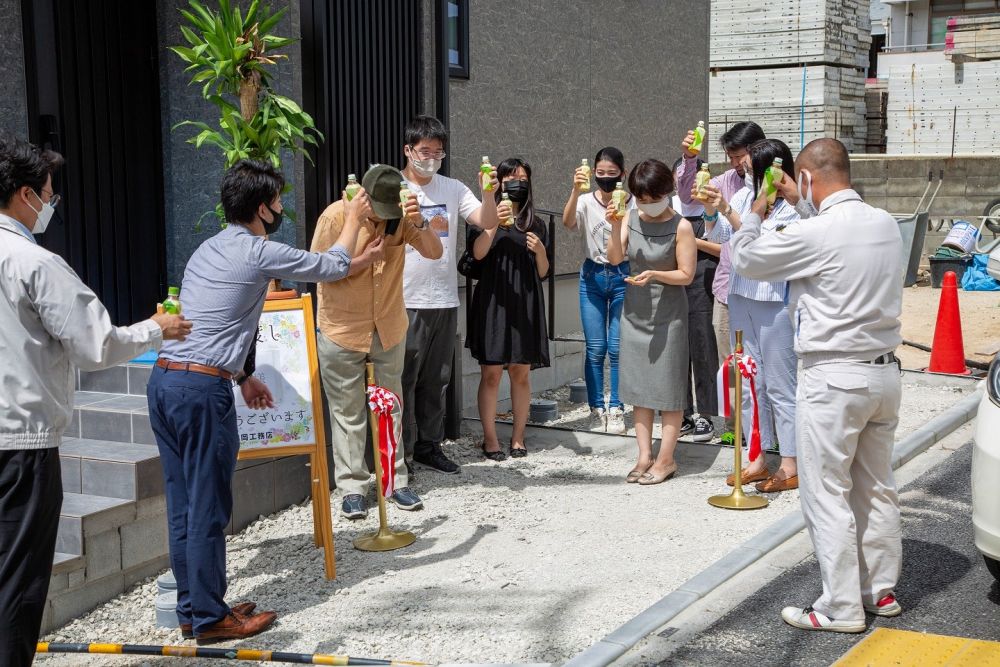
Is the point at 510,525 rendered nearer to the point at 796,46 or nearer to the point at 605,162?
the point at 605,162

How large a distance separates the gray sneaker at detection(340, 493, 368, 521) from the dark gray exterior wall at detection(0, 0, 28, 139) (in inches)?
110

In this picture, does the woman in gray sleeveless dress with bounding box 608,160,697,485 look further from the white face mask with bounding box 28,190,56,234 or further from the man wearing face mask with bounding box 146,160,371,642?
the white face mask with bounding box 28,190,56,234

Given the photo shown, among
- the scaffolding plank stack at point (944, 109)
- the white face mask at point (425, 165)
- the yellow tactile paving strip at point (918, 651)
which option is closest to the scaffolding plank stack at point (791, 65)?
the scaffolding plank stack at point (944, 109)

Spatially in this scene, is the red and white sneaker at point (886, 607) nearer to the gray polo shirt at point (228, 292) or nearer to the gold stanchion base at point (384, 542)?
the gold stanchion base at point (384, 542)

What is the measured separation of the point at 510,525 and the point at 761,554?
1.44 metres

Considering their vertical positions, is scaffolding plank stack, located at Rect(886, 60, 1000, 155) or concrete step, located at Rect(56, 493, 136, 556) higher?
scaffolding plank stack, located at Rect(886, 60, 1000, 155)

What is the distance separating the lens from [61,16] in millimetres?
6719

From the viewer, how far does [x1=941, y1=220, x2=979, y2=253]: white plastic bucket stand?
18.9 metres

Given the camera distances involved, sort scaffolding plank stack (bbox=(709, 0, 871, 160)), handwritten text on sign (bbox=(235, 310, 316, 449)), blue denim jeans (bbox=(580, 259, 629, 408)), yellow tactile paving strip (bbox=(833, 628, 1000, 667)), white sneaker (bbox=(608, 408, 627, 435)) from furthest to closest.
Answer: scaffolding plank stack (bbox=(709, 0, 871, 160))
white sneaker (bbox=(608, 408, 627, 435))
blue denim jeans (bbox=(580, 259, 629, 408))
handwritten text on sign (bbox=(235, 310, 316, 449))
yellow tactile paving strip (bbox=(833, 628, 1000, 667))

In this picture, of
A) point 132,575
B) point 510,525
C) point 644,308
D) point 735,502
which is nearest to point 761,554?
point 735,502

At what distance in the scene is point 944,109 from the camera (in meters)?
26.6

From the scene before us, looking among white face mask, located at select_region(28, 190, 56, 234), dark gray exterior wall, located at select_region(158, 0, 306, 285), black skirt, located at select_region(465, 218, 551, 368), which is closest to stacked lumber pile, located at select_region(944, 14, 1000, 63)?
black skirt, located at select_region(465, 218, 551, 368)

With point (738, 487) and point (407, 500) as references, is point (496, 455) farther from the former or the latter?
point (738, 487)

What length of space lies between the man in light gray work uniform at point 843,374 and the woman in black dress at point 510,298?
2897 millimetres
